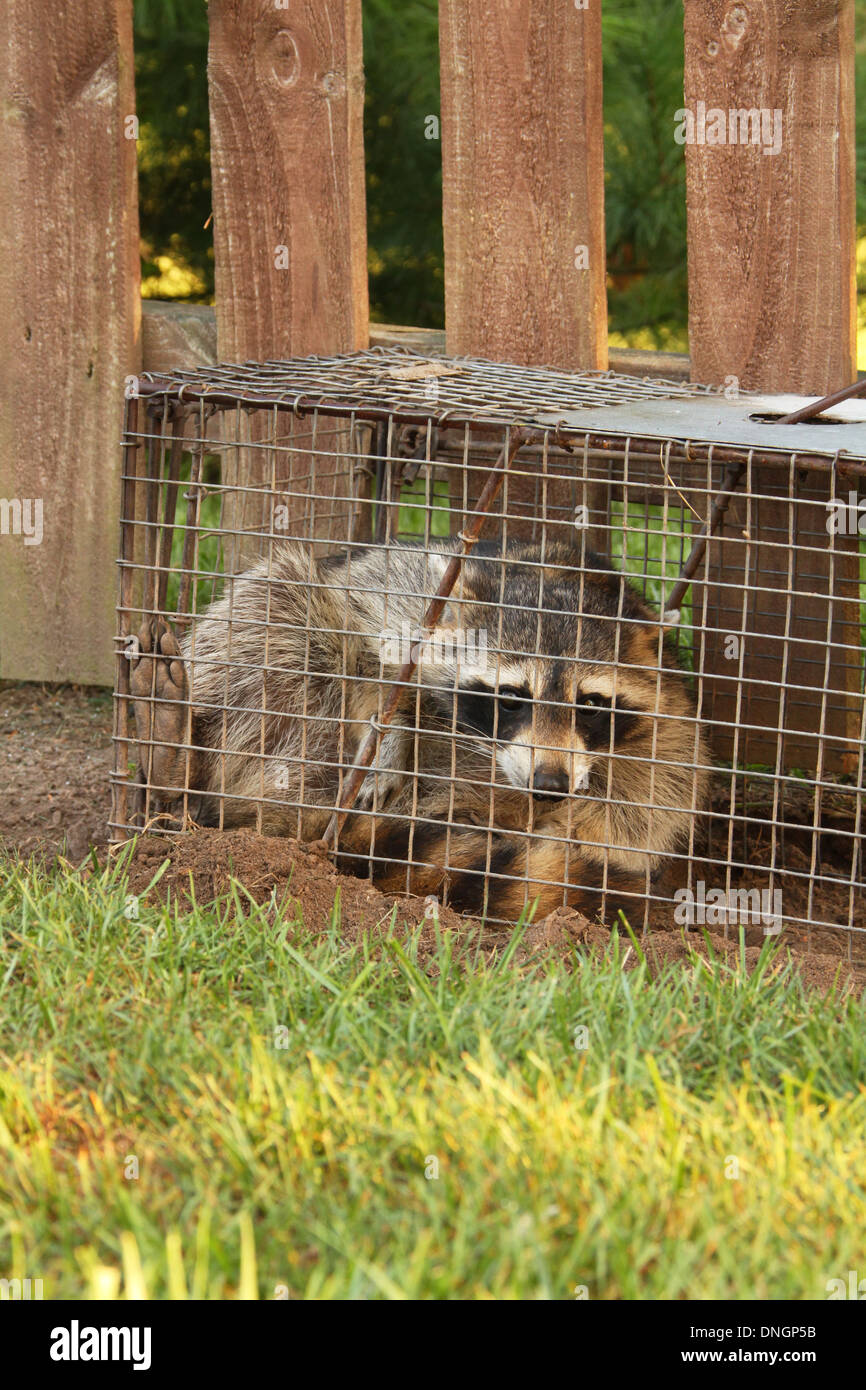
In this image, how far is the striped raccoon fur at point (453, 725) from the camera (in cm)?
317

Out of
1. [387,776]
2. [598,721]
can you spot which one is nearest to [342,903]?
[387,776]

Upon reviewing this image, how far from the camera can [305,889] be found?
302 cm

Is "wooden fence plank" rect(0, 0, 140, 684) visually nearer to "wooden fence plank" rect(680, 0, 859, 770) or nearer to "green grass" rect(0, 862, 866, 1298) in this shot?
"wooden fence plank" rect(680, 0, 859, 770)

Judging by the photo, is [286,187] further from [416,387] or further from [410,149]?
[416,387]

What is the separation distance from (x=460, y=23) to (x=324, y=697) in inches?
76.8

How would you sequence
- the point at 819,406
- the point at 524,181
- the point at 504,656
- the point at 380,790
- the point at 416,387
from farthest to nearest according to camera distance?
the point at 524,181 < the point at 380,790 < the point at 504,656 < the point at 416,387 < the point at 819,406

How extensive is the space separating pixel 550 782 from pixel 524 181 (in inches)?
73.7

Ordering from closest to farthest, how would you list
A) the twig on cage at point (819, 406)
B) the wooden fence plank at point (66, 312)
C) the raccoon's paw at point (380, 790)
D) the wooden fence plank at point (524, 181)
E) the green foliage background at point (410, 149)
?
the twig on cage at point (819, 406) < the raccoon's paw at point (380, 790) < the wooden fence plank at point (524, 181) < the wooden fence plank at point (66, 312) < the green foliage background at point (410, 149)

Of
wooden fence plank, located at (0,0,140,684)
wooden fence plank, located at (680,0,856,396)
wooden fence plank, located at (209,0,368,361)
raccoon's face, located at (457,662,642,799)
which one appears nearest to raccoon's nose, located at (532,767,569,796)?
raccoon's face, located at (457,662,642,799)

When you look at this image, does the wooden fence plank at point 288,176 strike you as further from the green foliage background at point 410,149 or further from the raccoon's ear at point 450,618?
the raccoon's ear at point 450,618

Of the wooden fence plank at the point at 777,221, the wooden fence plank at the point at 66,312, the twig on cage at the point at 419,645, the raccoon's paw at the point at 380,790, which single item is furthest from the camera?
the wooden fence plank at the point at 66,312

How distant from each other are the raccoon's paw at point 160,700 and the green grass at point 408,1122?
2.46 ft

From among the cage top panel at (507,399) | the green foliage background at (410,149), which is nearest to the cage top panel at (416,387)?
the cage top panel at (507,399)

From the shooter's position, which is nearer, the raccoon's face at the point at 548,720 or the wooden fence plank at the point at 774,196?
the raccoon's face at the point at 548,720
